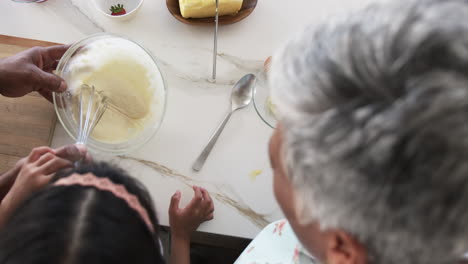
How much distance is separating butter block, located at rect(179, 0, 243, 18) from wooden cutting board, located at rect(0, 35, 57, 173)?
345 mm

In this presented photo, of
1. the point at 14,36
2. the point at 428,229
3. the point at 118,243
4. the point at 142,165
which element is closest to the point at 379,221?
the point at 428,229

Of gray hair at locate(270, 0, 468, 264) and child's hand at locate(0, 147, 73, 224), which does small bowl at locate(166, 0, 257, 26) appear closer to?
child's hand at locate(0, 147, 73, 224)

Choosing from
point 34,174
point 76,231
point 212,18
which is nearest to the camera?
point 76,231

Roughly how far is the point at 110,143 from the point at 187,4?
0.33 metres

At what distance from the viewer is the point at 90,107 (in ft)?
2.32

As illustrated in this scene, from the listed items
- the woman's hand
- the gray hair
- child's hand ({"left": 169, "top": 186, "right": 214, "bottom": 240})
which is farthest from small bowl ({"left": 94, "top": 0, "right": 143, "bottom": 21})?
the gray hair

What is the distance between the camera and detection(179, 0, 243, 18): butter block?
31.0 inches

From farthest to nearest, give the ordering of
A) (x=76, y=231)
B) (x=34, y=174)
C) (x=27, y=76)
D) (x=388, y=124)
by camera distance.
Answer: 1. (x=27, y=76)
2. (x=34, y=174)
3. (x=76, y=231)
4. (x=388, y=124)

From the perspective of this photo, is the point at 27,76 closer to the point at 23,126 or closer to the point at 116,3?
the point at 23,126

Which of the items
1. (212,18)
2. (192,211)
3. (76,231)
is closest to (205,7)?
(212,18)

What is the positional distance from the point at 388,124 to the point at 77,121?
608 millimetres

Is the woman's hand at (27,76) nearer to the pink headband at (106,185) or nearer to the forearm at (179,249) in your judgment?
the pink headband at (106,185)

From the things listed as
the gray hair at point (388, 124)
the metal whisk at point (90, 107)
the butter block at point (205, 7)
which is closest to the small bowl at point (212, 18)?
the butter block at point (205, 7)

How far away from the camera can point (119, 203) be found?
487 mm
